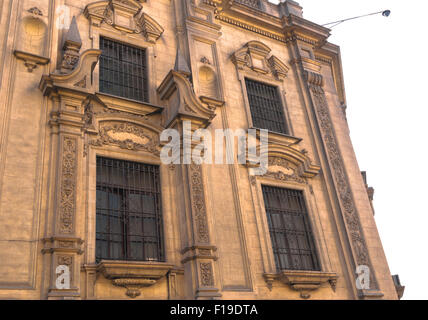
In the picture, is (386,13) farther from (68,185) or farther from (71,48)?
(68,185)

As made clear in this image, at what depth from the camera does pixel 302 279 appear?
1160 centimetres

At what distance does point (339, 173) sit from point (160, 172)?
7169 mm

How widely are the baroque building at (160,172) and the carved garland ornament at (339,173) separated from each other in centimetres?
7

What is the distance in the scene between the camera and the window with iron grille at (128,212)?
9961 millimetres

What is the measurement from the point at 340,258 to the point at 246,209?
3.82 metres

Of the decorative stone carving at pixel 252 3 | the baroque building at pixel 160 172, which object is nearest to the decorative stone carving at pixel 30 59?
the baroque building at pixel 160 172

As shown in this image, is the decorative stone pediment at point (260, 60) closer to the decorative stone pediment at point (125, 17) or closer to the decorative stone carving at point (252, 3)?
the decorative stone carving at point (252, 3)

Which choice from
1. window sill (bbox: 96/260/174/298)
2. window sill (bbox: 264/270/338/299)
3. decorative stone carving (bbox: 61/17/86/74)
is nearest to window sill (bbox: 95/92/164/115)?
decorative stone carving (bbox: 61/17/86/74)

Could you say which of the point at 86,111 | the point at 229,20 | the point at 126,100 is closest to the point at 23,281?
the point at 86,111

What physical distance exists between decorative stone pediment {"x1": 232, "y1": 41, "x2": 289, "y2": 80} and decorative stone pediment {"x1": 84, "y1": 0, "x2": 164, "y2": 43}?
350cm

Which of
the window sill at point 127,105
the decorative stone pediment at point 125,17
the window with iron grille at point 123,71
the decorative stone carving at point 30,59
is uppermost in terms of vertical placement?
the decorative stone pediment at point 125,17

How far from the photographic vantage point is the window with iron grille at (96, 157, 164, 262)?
32.7ft

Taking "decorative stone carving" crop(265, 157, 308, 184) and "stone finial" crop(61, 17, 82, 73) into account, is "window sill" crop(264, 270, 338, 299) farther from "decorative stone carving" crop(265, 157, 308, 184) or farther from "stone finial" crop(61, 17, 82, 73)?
"stone finial" crop(61, 17, 82, 73)
